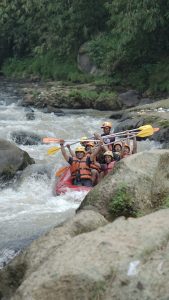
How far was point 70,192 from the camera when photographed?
27.9 ft

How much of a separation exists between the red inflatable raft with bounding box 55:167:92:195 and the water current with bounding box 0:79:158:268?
0.35 feet

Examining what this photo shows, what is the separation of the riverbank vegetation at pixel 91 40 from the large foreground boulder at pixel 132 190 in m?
14.2

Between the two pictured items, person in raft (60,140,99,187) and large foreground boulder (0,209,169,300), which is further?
person in raft (60,140,99,187)

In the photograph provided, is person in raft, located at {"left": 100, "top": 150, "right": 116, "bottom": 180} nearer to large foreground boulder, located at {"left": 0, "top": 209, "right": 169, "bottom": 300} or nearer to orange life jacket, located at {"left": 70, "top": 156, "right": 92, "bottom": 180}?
orange life jacket, located at {"left": 70, "top": 156, "right": 92, "bottom": 180}

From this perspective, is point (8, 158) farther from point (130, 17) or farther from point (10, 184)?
point (130, 17)

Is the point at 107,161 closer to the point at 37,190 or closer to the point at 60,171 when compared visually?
the point at 60,171

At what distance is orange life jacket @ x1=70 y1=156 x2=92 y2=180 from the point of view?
29.0 ft

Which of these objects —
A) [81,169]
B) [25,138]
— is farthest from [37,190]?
[25,138]

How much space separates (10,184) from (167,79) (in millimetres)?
11494

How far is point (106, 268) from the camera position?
345 centimetres

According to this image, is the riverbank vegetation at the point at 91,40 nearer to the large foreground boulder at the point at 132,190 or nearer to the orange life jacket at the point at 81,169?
the orange life jacket at the point at 81,169

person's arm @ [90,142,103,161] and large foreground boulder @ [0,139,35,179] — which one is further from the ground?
person's arm @ [90,142,103,161]

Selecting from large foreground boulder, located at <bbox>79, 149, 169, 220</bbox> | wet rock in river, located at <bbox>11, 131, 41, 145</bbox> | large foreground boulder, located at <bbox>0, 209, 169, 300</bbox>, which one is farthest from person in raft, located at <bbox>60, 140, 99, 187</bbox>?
large foreground boulder, located at <bbox>0, 209, 169, 300</bbox>

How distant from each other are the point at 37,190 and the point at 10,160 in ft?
3.07
